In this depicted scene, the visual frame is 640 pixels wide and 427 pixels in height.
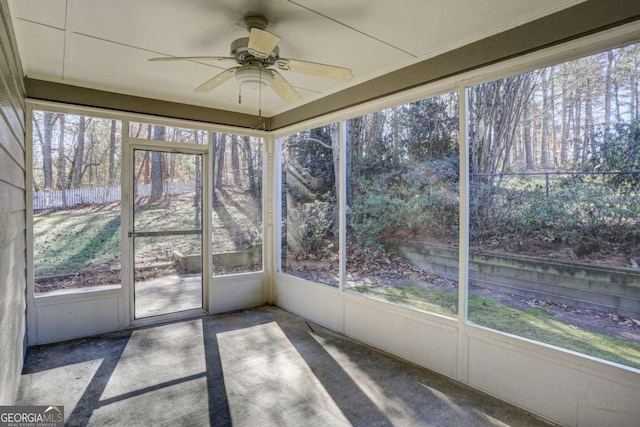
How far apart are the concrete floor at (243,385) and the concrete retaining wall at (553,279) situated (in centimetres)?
78

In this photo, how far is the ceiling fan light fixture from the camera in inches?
91.3

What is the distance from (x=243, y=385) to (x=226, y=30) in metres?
2.48

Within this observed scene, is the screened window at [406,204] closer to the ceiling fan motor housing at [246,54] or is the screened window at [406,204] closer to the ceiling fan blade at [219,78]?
the ceiling fan motor housing at [246,54]

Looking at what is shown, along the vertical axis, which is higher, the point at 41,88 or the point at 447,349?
the point at 41,88

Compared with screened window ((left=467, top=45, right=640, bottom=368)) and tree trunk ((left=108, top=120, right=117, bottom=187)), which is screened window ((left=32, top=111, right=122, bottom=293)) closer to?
tree trunk ((left=108, top=120, right=117, bottom=187))

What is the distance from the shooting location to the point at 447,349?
273 cm

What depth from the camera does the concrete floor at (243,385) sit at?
2225 millimetres

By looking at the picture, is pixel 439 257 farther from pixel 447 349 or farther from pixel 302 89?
pixel 302 89

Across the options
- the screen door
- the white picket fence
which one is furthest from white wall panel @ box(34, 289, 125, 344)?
the white picket fence

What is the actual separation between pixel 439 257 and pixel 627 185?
1274 mm

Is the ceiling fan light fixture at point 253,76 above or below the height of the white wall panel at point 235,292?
above

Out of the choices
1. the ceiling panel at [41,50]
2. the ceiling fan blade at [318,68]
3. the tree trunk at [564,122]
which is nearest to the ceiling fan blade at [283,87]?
the ceiling fan blade at [318,68]

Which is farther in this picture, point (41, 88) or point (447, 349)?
point (41, 88)

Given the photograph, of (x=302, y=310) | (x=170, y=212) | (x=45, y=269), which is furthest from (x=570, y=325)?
(x=45, y=269)
